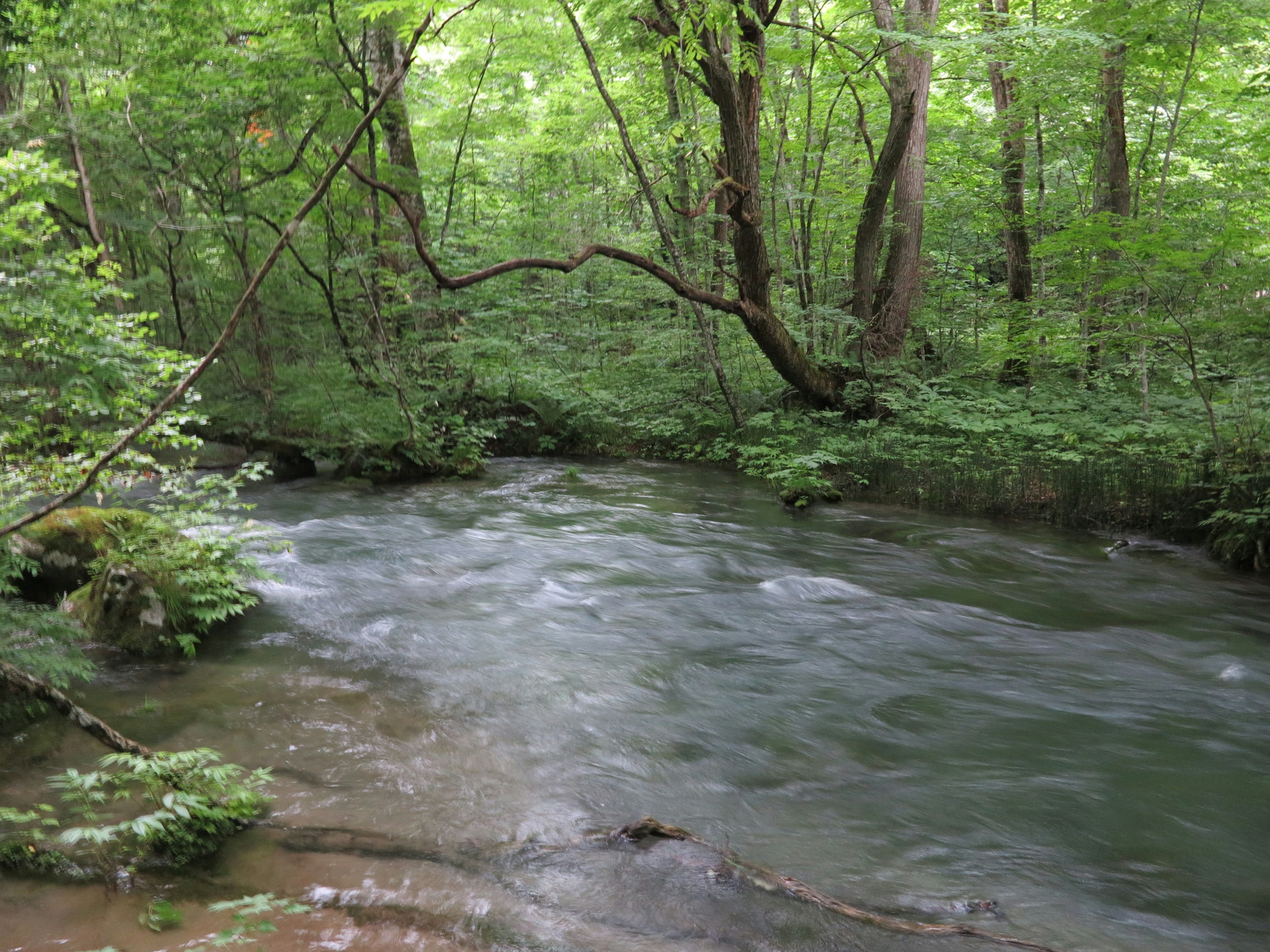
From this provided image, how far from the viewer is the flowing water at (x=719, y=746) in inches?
110

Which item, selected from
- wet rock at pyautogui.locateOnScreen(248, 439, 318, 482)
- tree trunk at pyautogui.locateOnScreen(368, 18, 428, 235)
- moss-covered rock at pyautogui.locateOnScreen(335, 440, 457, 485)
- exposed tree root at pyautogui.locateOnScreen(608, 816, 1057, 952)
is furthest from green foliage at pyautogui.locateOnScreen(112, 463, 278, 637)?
tree trunk at pyautogui.locateOnScreen(368, 18, 428, 235)

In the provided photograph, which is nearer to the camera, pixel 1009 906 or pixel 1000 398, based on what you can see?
pixel 1009 906

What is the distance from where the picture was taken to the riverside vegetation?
18.9 ft

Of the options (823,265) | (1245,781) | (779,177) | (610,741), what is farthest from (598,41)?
(1245,781)

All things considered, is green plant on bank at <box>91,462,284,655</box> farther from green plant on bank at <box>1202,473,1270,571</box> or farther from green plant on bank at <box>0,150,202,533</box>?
green plant on bank at <box>1202,473,1270,571</box>

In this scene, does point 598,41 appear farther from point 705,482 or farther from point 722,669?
point 722,669

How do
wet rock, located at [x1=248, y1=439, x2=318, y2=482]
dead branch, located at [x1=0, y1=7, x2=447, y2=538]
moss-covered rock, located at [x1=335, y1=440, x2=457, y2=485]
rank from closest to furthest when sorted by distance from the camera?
dead branch, located at [x1=0, y1=7, x2=447, y2=538] → moss-covered rock, located at [x1=335, y1=440, x2=457, y2=485] → wet rock, located at [x1=248, y1=439, x2=318, y2=482]

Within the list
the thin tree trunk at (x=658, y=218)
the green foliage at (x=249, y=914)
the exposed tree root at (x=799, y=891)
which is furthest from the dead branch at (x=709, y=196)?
the green foliage at (x=249, y=914)

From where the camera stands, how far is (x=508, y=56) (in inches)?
606

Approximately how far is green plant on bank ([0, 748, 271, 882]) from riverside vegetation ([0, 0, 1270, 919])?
63mm

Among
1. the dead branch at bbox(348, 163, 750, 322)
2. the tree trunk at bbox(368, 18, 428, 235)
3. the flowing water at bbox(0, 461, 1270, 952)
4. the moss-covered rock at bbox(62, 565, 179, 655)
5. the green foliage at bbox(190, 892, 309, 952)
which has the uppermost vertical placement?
the tree trunk at bbox(368, 18, 428, 235)

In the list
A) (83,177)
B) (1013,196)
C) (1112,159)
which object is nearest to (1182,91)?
(1112,159)

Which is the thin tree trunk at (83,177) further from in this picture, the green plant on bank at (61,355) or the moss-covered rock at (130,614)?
the moss-covered rock at (130,614)

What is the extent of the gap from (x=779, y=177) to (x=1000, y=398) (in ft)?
20.4
